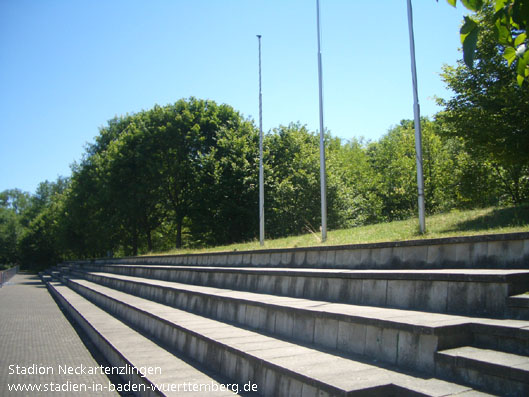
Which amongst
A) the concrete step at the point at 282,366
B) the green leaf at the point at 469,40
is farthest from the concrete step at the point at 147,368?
the green leaf at the point at 469,40

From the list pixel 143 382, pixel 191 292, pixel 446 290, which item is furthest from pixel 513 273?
Result: pixel 191 292

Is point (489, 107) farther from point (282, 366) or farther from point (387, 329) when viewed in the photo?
point (282, 366)

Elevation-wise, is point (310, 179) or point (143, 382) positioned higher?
point (310, 179)

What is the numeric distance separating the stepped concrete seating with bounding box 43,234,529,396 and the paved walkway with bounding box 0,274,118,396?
0.54m

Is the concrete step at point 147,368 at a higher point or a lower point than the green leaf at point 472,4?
lower

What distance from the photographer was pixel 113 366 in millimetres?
7039

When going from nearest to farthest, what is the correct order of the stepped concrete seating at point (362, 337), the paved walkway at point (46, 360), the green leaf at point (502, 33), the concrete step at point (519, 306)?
the green leaf at point (502, 33) → the stepped concrete seating at point (362, 337) → the concrete step at point (519, 306) → the paved walkway at point (46, 360)

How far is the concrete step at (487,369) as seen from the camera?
9.87 ft

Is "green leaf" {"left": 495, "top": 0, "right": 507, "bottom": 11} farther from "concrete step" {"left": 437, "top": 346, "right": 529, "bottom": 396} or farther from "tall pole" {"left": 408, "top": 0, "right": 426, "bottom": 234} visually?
"tall pole" {"left": 408, "top": 0, "right": 426, "bottom": 234}

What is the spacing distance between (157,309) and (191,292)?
32.0 inches

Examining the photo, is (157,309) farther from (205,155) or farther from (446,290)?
(205,155)

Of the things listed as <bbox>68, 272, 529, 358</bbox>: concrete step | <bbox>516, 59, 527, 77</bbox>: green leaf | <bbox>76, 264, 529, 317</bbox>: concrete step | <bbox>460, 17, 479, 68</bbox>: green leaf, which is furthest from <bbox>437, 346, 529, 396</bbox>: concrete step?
<bbox>460, 17, 479, 68</bbox>: green leaf

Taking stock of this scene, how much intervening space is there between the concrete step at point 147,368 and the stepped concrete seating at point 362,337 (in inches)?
1.1

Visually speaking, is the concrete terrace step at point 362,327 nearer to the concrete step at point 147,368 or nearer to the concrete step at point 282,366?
the concrete step at point 282,366
